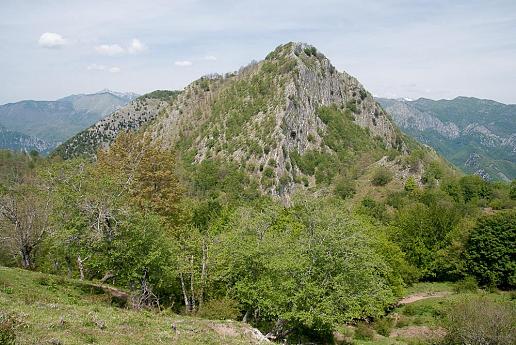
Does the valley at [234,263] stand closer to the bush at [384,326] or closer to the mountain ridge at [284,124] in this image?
the bush at [384,326]

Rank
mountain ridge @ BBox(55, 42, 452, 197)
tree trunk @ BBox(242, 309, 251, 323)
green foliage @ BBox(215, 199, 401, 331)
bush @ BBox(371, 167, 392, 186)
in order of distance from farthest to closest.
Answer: mountain ridge @ BBox(55, 42, 452, 197)
bush @ BBox(371, 167, 392, 186)
tree trunk @ BBox(242, 309, 251, 323)
green foliage @ BBox(215, 199, 401, 331)

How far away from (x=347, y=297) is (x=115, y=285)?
20.7 m

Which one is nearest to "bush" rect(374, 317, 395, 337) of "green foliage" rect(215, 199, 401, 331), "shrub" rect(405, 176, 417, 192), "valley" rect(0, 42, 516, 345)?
"valley" rect(0, 42, 516, 345)

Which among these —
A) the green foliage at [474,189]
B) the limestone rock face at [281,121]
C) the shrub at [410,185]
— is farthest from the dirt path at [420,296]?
the limestone rock face at [281,121]

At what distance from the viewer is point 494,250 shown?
2621 inches

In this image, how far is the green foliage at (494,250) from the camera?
65625mm

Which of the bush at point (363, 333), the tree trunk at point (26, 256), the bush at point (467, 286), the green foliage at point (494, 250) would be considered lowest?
the bush at point (467, 286)

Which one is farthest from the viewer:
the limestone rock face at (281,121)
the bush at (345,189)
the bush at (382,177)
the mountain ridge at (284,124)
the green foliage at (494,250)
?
the limestone rock face at (281,121)

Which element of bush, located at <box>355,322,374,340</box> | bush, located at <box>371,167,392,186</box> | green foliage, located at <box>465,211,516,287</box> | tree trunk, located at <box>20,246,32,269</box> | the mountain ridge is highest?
the mountain ridge

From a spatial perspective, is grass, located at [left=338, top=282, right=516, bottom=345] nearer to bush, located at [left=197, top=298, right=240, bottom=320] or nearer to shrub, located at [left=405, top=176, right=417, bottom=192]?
bush, located at [left=197, top=298, right=240, bottom=320]

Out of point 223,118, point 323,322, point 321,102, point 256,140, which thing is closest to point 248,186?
point 256,140

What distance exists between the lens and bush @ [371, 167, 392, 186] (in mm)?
110537

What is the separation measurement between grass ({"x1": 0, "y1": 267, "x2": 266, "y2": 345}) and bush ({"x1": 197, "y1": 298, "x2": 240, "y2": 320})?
11.4ft

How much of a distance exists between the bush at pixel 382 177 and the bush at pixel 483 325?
71960mm
